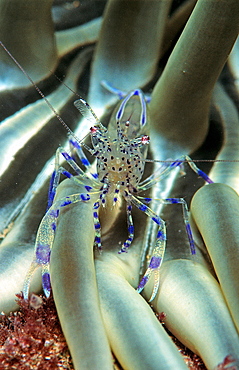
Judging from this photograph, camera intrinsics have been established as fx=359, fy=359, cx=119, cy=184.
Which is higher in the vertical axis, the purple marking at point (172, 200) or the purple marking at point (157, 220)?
the purple marking at point (157, 220)

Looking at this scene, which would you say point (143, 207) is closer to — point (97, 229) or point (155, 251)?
point (155, 251)

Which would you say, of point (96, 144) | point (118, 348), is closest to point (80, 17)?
point (96, 144)

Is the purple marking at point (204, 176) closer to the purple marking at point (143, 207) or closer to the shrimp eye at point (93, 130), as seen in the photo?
the purple marking at point (143, 207)

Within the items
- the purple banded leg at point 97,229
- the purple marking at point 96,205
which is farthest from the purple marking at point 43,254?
the purple marking at point 96,205

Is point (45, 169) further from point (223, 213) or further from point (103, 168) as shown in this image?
point (223, 213)

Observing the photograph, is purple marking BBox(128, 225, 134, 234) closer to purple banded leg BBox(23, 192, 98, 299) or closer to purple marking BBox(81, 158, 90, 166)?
purple banded leg BBox(23, 192, 98, 299)

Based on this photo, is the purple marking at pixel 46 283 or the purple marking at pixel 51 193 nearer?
the purple marking at pixel 46 283

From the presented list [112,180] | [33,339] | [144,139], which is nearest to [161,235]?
[112,180]
